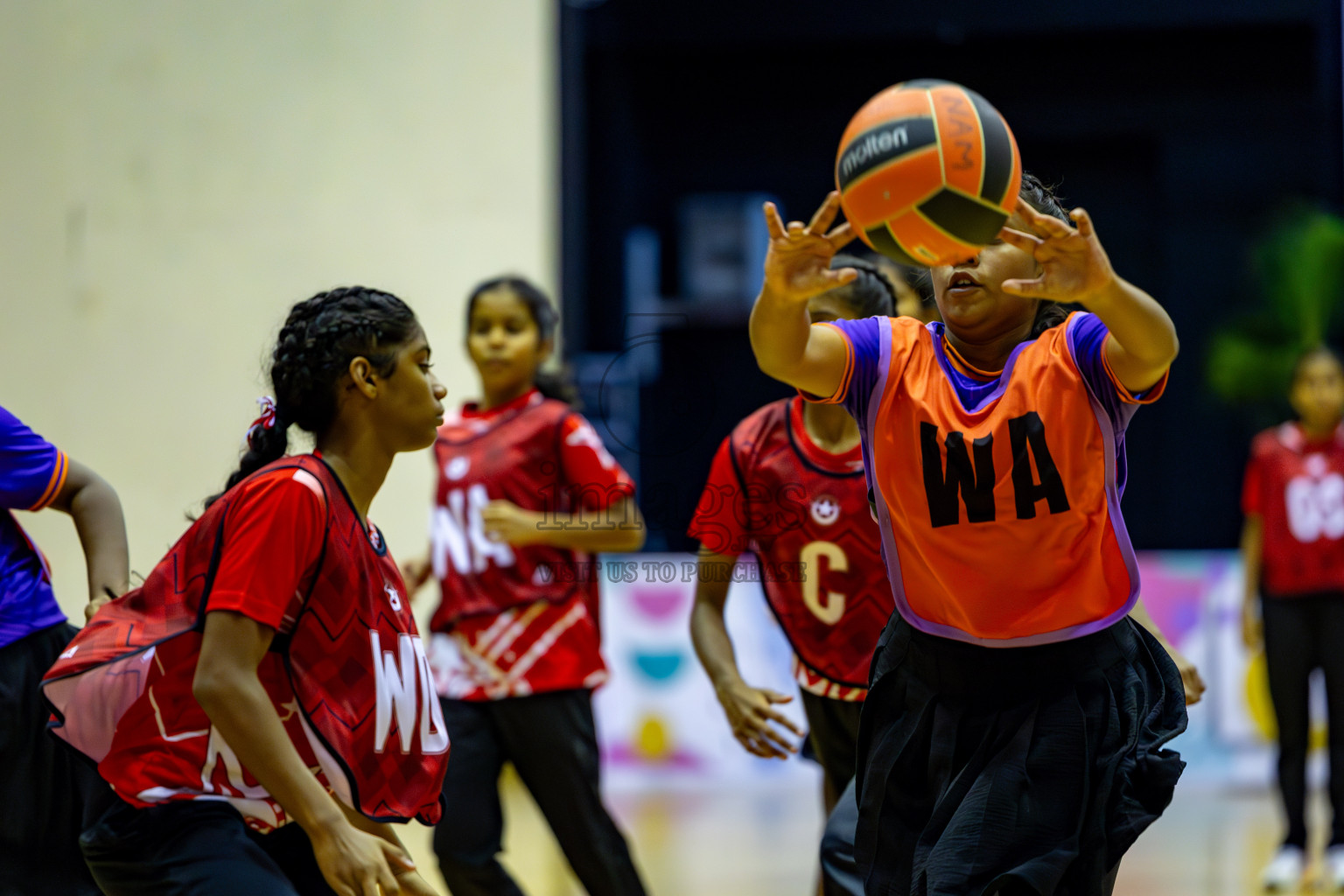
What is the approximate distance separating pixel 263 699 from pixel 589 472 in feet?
5.87

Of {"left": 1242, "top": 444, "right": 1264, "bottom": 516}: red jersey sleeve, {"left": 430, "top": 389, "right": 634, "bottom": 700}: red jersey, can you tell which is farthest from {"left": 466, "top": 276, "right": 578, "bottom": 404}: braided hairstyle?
{"left": 1242, "top": 444, "right": 1264, "bottom": 516}: red jersey sleeve

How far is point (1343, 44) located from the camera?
770 centimetres

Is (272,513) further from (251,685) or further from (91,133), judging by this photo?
(91,133)

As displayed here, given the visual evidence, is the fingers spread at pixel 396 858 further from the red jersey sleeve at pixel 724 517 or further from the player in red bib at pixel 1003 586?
the red jersey sleeve at pixel 724 517

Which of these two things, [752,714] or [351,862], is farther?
[752,714]

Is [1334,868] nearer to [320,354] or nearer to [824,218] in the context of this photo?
[824,218]

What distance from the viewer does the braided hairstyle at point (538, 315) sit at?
3.88 metres

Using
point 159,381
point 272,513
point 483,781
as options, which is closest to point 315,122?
point 159,381

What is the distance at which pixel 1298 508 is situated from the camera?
5227mm

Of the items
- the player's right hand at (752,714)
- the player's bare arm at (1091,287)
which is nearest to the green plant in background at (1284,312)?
the player's right hand at (752,714)

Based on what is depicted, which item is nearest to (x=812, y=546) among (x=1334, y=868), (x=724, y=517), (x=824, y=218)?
(x=724, y=517)

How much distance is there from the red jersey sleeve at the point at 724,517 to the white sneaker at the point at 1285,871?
8.75ft

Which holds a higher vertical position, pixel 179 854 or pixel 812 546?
pixel 812 546

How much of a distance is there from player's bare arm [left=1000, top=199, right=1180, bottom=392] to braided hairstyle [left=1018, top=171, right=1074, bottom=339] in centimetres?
40
